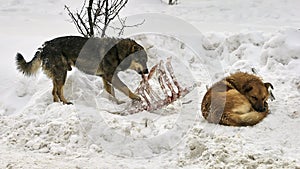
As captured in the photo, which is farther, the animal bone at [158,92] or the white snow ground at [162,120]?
the animal bone at [158,92]

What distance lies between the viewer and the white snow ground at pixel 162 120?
164 inches

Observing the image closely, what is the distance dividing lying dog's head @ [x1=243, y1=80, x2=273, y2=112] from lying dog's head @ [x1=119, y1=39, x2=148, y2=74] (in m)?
1.43

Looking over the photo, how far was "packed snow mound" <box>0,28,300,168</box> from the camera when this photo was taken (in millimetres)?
4191

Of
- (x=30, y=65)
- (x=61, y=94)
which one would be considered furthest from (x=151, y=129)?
(x=30, y=65)

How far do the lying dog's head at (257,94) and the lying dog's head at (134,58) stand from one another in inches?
56.1

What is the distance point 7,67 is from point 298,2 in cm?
1187

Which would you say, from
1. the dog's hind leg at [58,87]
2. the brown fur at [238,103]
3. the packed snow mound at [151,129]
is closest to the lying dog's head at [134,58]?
the packed snow mound at [151,129]

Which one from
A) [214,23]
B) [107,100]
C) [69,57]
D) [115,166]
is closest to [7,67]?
[69,57]

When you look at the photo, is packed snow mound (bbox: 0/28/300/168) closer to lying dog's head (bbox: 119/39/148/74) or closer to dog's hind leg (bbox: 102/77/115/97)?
dog's hind leg (bbox: 102/77/115/97)

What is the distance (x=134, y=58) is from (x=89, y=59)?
2.12ft

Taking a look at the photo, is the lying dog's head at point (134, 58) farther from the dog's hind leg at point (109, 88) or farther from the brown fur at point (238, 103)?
the brown fur at point (238, 103)

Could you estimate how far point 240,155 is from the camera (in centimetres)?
409

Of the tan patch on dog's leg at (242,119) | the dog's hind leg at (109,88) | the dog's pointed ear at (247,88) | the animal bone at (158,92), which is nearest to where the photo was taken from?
the tan patch on dog's leg at (242,119)

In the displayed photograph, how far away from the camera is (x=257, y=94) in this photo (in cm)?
492
